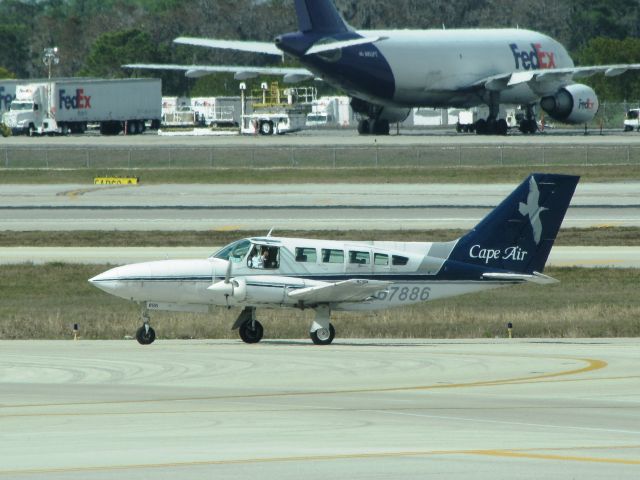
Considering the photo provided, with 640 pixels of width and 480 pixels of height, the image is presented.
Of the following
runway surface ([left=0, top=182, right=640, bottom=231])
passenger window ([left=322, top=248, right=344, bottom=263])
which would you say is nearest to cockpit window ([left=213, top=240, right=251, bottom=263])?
passenger window ([left=322, top=248, right=344, bottom=263])

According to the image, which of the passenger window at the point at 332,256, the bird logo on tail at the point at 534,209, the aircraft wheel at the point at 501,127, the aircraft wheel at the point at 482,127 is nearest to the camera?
the passenger window at the point at 332,256

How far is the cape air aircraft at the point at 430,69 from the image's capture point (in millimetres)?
93750

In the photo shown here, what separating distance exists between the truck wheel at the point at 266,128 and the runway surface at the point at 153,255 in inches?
3007

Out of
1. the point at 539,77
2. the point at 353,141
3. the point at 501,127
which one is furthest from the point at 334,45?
the point at 501,127

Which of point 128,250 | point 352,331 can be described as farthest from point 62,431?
point 128,250

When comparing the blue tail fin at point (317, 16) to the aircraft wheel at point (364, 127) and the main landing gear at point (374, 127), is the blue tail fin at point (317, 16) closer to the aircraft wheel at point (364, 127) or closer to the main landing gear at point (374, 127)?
the main landing gear at point (374, 127)

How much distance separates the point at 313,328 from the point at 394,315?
6379 mm

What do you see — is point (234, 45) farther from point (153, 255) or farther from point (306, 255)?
point (306, 255)

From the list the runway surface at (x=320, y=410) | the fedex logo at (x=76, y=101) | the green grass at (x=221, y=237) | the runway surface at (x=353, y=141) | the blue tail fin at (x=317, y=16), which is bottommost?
the green grass at (x=221, y=237)

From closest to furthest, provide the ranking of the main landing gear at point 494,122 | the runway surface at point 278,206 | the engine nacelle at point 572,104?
the runway surface at point 278,206
the engine nacelle at point 572,104
the main landing gear at point 494,122

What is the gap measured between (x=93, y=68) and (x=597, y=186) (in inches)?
4765

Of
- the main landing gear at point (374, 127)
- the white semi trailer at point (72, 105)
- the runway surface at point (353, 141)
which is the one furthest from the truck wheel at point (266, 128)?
the main landing gear at point (374, 127)

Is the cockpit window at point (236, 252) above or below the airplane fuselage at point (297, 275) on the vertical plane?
above

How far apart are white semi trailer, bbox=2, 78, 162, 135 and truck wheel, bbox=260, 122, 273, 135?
1218 cm
